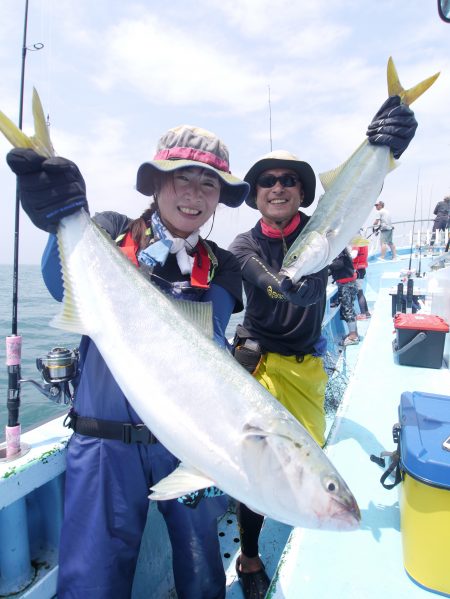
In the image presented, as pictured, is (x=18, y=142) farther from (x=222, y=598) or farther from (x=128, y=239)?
(x=222, y=598)

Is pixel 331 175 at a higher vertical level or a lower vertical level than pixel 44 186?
higher

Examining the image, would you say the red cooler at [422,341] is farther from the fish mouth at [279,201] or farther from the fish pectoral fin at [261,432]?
the fish pectoral fin at [261,432]

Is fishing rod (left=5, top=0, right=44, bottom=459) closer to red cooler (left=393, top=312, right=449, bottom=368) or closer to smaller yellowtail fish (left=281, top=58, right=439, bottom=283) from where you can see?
smaller yellowtail fish (left=281, top=58, right=439, bottom=283)

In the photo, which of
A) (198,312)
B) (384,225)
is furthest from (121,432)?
(384,225)

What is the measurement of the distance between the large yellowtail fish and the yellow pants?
1425 millimetres

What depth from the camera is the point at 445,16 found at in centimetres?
287

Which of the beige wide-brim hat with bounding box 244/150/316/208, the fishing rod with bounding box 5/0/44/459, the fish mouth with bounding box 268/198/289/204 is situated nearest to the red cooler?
the beige wide-brim hat with bounding box 244/150/316/208

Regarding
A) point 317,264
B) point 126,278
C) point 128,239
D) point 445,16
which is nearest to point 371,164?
point 317,264

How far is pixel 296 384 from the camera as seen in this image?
2.96 m

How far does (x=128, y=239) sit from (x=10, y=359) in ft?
3.21

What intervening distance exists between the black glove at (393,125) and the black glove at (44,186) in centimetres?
196

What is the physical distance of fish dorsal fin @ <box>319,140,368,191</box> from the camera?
2748mm

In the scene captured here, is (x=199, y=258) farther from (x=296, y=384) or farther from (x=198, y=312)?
(x=296, y=384)

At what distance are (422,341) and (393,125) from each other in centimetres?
266
